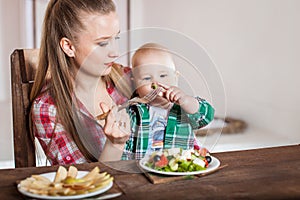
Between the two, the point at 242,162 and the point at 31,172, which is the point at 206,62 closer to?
the point at 242,162

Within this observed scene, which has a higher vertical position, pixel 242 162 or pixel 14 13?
pixel 14 13

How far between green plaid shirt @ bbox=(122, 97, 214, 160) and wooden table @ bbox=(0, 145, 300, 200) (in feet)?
0.19

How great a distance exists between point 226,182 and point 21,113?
2.39 ft

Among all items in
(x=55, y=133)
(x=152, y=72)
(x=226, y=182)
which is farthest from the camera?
(x=55, y=133)

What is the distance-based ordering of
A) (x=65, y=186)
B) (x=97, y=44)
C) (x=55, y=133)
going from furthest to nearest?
(x=55, y=133) < (x=97, y=44) < (x=65, y=186)

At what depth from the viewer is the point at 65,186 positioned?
1.11 m

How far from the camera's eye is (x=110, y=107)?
1.41 metres

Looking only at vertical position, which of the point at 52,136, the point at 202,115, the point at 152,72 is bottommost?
the point at 52,136

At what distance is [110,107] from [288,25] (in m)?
2.55

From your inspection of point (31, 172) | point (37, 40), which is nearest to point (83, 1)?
point (31, 172)

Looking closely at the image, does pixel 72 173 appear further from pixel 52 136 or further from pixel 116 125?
pixel 52 136

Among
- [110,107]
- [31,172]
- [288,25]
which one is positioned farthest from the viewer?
[288,25]

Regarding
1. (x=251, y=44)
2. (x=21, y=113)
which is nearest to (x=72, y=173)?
(x=21, y=113)

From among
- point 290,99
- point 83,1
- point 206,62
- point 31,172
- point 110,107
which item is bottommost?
point 290,99
